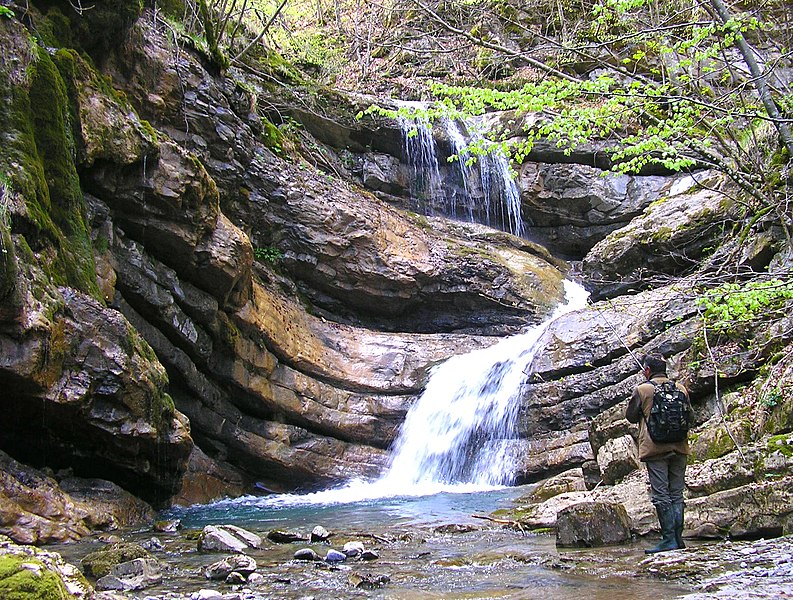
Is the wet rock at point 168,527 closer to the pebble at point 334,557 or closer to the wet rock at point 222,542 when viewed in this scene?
the wet rock at point 222,542

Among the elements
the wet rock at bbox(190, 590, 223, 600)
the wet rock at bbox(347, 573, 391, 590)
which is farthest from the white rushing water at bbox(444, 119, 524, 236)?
the wet rock at bbox(190, 590, 223, 600)

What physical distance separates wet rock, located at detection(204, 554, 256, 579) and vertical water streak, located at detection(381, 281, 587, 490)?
26.7 feet

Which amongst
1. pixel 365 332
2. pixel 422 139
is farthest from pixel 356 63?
pixel 365 332

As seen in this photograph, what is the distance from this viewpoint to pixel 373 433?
14.6m

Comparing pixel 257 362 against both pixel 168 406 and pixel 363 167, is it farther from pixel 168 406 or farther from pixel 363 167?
pixel 363 167

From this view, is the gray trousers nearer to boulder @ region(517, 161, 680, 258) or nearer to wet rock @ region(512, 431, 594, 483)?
wet rock @ region(512, 431, 594, 483)

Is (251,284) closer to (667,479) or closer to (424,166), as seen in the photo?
(424,166)

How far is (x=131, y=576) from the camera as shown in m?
5.03

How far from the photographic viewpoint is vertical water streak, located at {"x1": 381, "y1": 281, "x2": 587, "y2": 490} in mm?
13344

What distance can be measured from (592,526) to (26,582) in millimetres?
4828

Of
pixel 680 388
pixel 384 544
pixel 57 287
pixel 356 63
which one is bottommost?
pixel 384 544

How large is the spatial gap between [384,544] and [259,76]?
15.8 m

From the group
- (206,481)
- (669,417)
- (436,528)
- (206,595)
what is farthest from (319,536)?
(206,481)

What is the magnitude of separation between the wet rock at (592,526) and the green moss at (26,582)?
450cm
